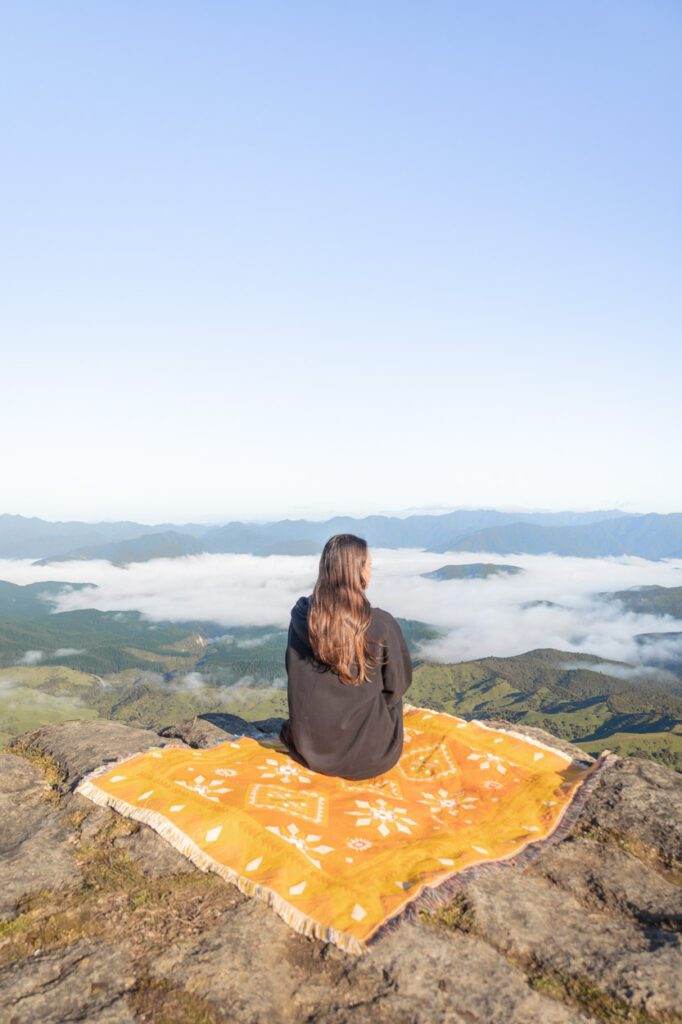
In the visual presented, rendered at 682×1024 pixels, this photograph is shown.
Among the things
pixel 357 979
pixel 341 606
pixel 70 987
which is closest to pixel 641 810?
pixel 341 606

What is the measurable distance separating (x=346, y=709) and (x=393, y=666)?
0.91 metres

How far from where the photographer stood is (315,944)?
5.23 meters

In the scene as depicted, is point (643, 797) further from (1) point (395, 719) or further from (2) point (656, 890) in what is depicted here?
(1) point (395, 719)

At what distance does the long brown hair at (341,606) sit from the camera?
324 inches

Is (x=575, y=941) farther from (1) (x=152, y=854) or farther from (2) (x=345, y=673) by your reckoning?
(1) (x=152, y=854)

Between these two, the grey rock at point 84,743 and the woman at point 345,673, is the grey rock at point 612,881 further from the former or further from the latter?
the grey rock at point 84,743

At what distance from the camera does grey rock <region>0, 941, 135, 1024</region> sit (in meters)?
4.27

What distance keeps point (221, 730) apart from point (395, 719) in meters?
4.75

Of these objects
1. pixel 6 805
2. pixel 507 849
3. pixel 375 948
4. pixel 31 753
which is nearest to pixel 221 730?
pixel 31 753

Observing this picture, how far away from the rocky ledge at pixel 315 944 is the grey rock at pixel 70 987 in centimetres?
1

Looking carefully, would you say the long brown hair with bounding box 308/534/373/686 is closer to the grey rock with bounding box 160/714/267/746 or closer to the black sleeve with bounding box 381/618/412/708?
the black sleeve with bounding box 381/618/412/708

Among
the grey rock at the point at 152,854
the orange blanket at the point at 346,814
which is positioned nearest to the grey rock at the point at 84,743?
the orange blanket at the point at 346,814

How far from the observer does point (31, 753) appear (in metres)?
10.4

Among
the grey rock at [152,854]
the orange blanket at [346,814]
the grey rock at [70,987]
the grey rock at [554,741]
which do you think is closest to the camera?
the grey rock at [70,987]
